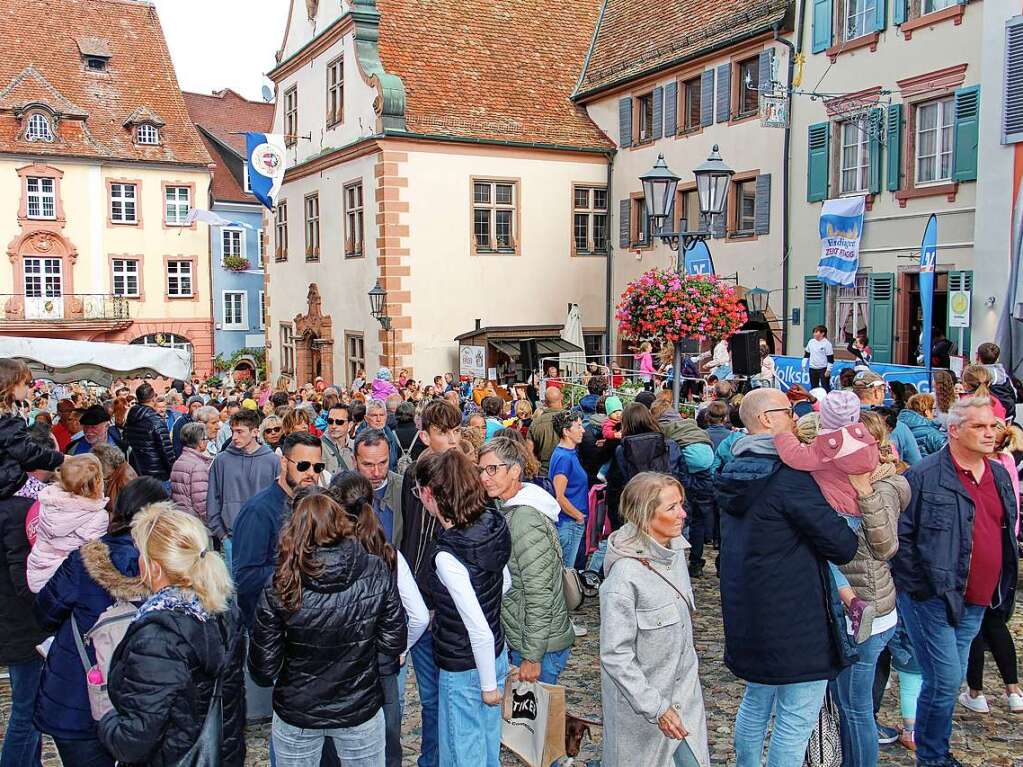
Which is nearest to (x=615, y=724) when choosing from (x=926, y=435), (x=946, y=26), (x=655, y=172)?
(x=926, y=435)

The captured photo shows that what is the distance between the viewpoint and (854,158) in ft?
56.6

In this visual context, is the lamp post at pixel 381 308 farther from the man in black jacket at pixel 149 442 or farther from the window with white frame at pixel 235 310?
the window with white frame at pixel 235 310

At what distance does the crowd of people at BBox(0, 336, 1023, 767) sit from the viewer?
11.6 ft

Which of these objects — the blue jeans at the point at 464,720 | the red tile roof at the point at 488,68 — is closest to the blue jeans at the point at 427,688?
the blue jeans at the point at 464,720

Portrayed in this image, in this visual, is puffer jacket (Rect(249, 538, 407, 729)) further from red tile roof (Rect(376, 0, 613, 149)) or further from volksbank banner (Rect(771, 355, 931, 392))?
red tile roof (Rect(376, 0, 613, 149))

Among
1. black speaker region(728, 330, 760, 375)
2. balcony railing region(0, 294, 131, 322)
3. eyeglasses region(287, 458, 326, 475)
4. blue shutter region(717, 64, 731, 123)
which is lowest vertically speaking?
eyeglasses region(287, 458, 326, 475)

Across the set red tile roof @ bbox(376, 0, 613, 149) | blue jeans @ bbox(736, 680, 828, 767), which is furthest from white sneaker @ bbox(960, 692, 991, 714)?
red tile roof @ bbox(376, 0, 613, 149)

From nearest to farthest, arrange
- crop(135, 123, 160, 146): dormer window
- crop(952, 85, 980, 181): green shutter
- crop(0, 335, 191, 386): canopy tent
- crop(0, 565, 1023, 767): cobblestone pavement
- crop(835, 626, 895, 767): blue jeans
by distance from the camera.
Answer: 1. crop(835, 626, 895, 767): blue jeans
2. crop(0, 565, 1023, 767): cobblestone pavement
3. crop(0, 335, 191, 386): canopy tent
4. crop(952, 85, 980, 181): green shutter
5. crop(135, 123, 160, 146): dormer window

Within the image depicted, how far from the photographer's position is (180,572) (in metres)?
3.30

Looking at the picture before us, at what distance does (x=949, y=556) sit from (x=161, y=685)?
3730 millimetres

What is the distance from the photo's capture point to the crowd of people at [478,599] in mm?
3527

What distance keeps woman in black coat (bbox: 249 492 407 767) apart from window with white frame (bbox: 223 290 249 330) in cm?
3947

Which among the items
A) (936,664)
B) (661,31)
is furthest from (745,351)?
(661,31)

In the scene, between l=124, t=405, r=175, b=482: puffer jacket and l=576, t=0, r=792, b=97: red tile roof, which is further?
l=576, t=0, r=792, b=97: red tile roof
